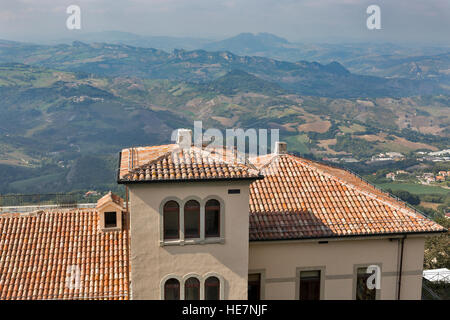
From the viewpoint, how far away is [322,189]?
75.8 feet

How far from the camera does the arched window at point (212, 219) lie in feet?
59.5

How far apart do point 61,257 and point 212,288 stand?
9.62 meters

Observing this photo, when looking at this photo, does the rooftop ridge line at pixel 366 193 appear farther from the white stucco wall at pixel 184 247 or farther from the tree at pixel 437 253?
the tree at pixel 437 253

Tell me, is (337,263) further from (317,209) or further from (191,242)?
(191,242)

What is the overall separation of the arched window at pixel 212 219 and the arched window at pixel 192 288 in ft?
6.03

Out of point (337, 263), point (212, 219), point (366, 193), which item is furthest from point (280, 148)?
point (212, 219)

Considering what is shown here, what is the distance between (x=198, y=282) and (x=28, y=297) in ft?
29.6

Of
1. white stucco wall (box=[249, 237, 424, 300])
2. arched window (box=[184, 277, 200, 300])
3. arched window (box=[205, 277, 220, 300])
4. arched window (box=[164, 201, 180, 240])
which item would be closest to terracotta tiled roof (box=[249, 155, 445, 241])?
white stucco wall (box=[249, 237, 424, 300])

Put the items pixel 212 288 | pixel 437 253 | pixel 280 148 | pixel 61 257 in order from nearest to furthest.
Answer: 1. pixel 212 288
2. pixel 61 257
3. pixel 280 148
4. pixel 437 253

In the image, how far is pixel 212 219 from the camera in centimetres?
1834

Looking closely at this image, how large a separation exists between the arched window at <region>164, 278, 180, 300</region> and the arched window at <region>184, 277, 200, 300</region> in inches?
12.0

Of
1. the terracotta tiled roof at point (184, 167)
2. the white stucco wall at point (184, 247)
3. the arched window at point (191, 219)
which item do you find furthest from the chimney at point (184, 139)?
the arched window at point (191, 219)
